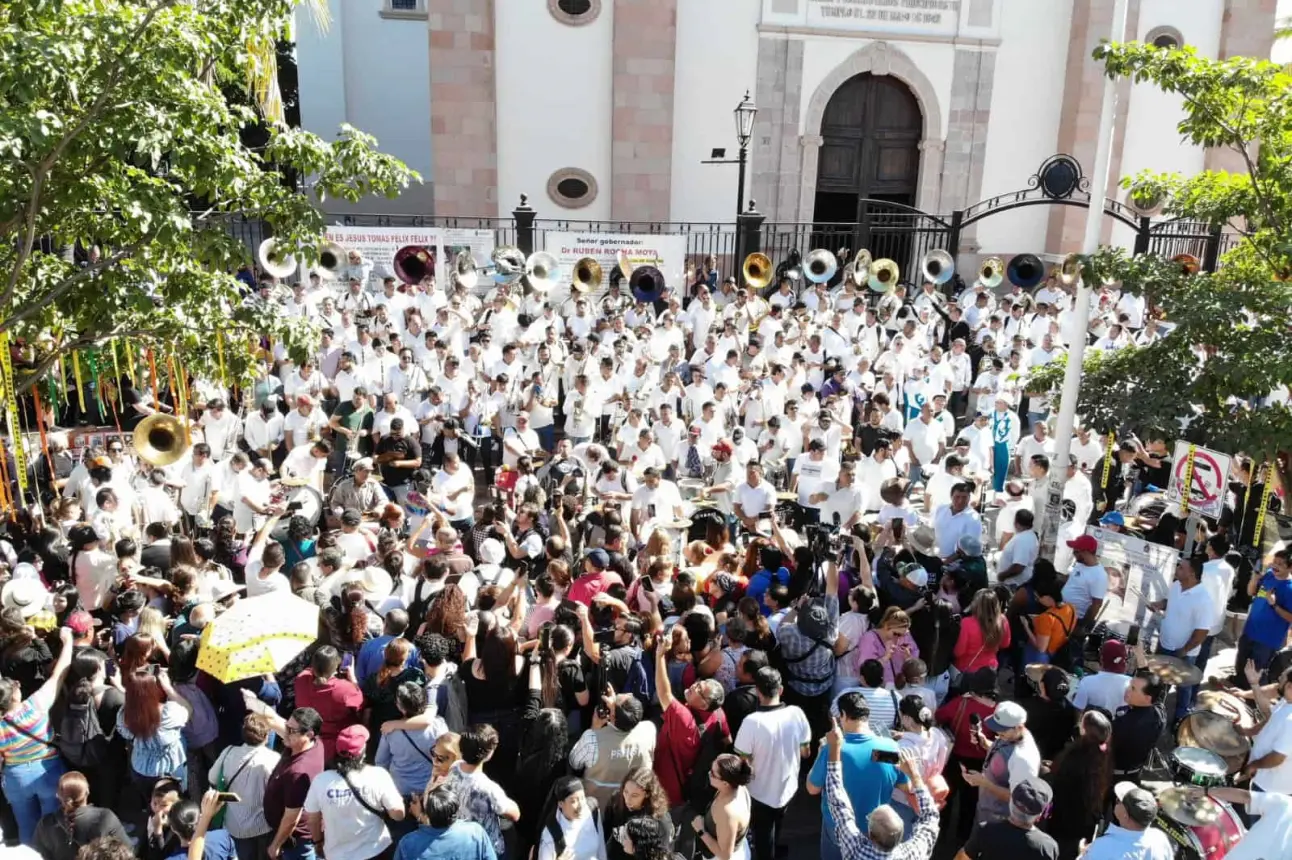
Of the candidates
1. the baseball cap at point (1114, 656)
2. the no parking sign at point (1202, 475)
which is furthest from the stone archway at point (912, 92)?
the baseball cap at point (1114, 656)

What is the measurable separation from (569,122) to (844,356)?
10.4 metres

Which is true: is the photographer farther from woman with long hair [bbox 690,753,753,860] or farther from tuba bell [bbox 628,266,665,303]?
tuba bell [bbox 628,266,665,303]

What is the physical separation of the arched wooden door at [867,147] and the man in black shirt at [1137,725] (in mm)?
19034

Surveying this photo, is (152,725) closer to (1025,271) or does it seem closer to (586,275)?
(586,275)

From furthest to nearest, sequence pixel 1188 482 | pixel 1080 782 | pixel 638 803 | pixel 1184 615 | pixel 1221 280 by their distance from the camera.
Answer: pixel 1188 482, pixel 1221 280, pixel 1184 615, pixel 1080 782, pixel 638 803

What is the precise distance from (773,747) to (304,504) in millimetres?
5356

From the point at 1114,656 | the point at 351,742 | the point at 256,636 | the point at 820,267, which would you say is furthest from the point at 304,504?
the point at 820,267

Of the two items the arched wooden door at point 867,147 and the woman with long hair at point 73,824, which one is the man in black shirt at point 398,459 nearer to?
the woman with long hair at point 73,824

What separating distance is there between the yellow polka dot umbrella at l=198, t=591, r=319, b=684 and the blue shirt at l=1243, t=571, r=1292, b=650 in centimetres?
668

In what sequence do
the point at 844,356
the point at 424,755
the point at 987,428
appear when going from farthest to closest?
the point at 844,356 < the point at 987,428 < the point at 424,755

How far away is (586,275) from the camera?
17.7m

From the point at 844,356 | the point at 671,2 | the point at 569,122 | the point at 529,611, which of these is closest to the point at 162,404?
the point at 529,611

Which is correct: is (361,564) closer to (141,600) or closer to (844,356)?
(141,600)

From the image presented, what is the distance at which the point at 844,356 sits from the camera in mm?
14391
